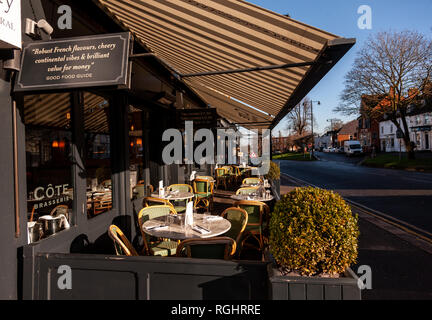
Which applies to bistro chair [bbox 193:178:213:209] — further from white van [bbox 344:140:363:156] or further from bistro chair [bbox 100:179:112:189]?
white van [bbox 344:140:363:156]

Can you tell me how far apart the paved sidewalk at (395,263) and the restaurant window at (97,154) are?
12.9 ft

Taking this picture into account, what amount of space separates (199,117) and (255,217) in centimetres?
330

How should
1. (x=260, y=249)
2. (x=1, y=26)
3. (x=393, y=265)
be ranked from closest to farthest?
1. (x=1, y=26)
2. (x=393, y=265)
3. (x=260, y=249)

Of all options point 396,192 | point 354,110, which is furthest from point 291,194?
point 354,110

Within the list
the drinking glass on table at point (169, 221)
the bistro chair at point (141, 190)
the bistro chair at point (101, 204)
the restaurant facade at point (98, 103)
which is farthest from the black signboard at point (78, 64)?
the bistro chair at point (141, 190)

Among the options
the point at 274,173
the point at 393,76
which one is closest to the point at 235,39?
the point at 274,173

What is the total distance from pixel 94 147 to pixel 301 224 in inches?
136

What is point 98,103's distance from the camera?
4148mm

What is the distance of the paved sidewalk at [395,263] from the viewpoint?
3109mm

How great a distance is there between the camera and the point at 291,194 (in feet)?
7.22

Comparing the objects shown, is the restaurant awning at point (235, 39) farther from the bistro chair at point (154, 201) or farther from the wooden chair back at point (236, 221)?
the bistro chair at point (154, 201)

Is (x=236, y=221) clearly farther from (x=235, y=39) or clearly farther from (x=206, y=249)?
(x=235, y=39)

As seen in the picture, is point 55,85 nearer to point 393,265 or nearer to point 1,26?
point 1,26

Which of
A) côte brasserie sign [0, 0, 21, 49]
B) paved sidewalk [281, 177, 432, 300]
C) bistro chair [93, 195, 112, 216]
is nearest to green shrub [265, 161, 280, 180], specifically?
paved sidewalk [281, 177, 432, 300]
